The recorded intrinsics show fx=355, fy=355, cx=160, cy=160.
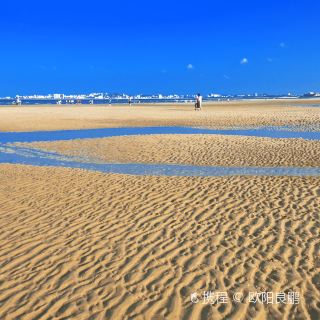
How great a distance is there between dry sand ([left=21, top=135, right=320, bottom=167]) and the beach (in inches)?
148

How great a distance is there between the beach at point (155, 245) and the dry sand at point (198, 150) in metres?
3.77

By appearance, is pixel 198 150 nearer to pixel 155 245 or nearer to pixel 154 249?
→ pixel 155 245

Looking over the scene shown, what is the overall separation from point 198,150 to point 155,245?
42.1 feet

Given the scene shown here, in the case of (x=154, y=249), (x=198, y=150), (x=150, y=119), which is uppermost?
(x=150, y=119)

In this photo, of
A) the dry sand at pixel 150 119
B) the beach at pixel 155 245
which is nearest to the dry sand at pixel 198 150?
the beach at pixel 155 245

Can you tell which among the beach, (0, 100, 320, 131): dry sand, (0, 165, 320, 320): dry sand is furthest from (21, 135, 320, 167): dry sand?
(0, 100, 320, 131): dry sand

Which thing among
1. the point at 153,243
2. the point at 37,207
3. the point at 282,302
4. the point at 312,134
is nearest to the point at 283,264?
the point at 282,302

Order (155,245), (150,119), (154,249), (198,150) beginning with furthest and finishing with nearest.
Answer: (150,119) → (198,150) → (155,245) → (154,249)

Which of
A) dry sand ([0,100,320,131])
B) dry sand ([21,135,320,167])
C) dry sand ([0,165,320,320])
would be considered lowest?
dry sand ([0,165,320,320])

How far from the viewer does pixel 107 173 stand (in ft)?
48.4

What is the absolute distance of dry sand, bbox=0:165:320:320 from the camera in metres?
5.67

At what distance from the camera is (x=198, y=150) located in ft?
66.0

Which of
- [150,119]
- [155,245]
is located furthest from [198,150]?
[150,119]

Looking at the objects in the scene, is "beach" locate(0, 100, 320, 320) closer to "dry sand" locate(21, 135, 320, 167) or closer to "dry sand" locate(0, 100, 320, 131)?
"dry sand" locate(21, 135, 320, 167)
